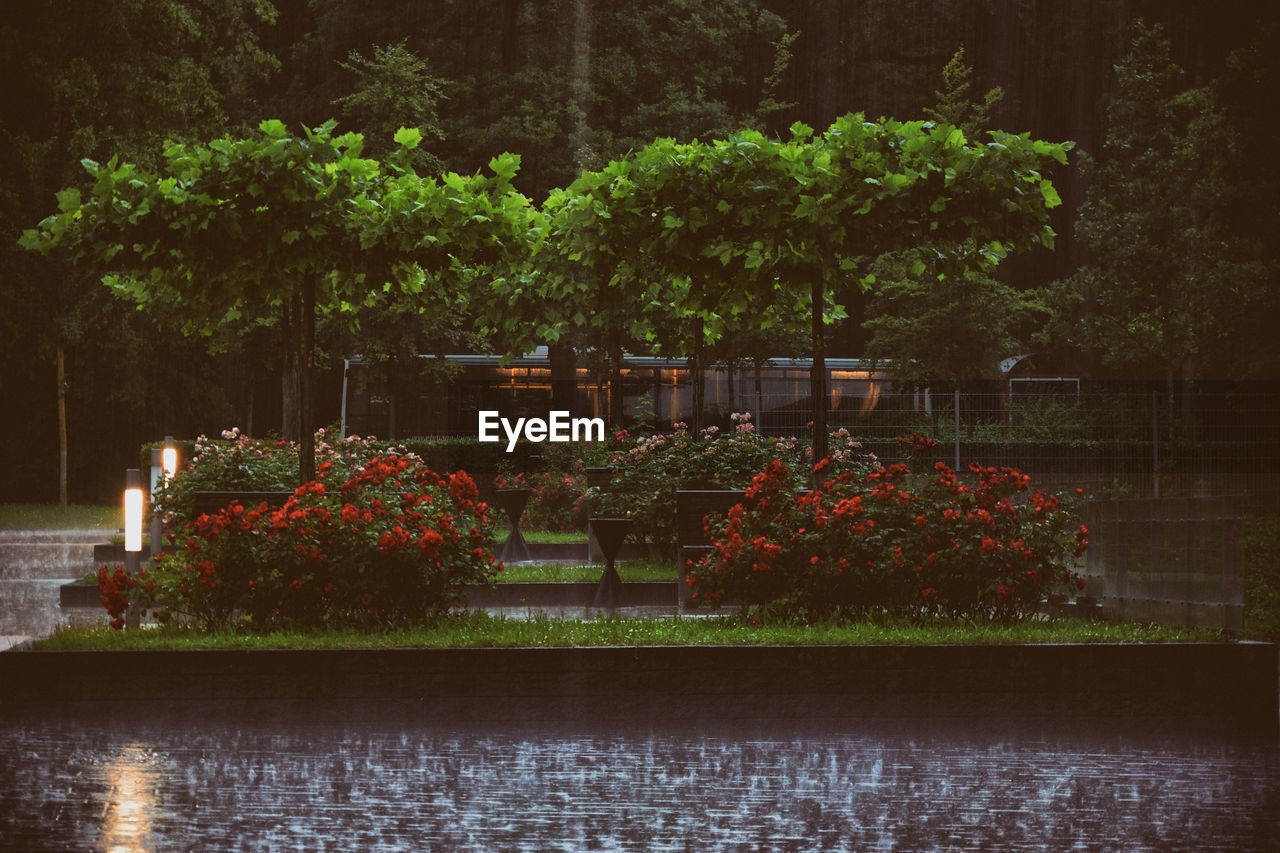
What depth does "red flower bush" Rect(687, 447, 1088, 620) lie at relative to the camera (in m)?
10.6

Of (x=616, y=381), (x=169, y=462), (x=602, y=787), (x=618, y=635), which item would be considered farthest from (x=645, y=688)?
(x=616, y=381)

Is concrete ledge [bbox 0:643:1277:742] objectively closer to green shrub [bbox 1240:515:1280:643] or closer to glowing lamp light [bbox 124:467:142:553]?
green shrub [bbox 1240:515:1280:643]

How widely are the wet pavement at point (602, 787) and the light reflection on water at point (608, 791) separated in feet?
0.05

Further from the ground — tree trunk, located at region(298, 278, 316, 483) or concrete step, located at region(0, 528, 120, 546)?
tree trunk, located at region(298, 278, 316, 483)

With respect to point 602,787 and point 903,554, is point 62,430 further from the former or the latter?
point 602,787

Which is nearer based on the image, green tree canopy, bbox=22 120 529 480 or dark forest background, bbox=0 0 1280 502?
green tree canopy, bbox=22 120 529 480

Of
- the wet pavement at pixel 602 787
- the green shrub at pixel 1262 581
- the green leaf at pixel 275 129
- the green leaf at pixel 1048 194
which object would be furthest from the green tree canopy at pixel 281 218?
the green shrub at pixel 1262 581

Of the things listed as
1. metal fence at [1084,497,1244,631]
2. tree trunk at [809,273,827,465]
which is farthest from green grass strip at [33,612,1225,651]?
tree trunk at [809,273,827,465]

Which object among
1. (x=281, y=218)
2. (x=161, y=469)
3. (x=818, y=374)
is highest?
(x=281, y=218)

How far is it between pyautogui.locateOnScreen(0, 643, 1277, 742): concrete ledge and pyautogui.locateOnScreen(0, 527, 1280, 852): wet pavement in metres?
0.13

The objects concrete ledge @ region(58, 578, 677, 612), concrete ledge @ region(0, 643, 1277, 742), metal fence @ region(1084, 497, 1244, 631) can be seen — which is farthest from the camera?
concrete ledge @ region(58, 578, 677, 612)

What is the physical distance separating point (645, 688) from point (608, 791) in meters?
1.75

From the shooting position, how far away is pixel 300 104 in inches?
1657

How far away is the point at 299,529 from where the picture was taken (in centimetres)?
1048
